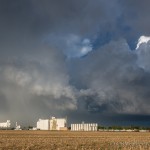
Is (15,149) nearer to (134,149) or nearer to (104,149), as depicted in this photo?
(104,149)

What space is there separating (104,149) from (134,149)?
4.78 m

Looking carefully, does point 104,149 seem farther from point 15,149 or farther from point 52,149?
point 15,149

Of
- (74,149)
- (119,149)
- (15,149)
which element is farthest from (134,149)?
(15,149)

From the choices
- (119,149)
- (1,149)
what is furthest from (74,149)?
(1,149)

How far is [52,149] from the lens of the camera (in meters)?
56.2

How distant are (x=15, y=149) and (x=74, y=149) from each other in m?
9.19

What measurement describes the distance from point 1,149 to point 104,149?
16.0 metres

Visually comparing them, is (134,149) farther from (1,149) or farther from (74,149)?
(1,149)

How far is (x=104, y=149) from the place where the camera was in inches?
2237

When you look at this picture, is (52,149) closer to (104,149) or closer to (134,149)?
(104,149)

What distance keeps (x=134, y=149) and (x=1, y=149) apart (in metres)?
20.7

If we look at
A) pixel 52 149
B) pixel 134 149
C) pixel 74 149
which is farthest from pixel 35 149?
pixel 134 149

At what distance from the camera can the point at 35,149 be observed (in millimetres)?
55969

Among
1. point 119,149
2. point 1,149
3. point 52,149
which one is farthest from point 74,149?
point 1,149
